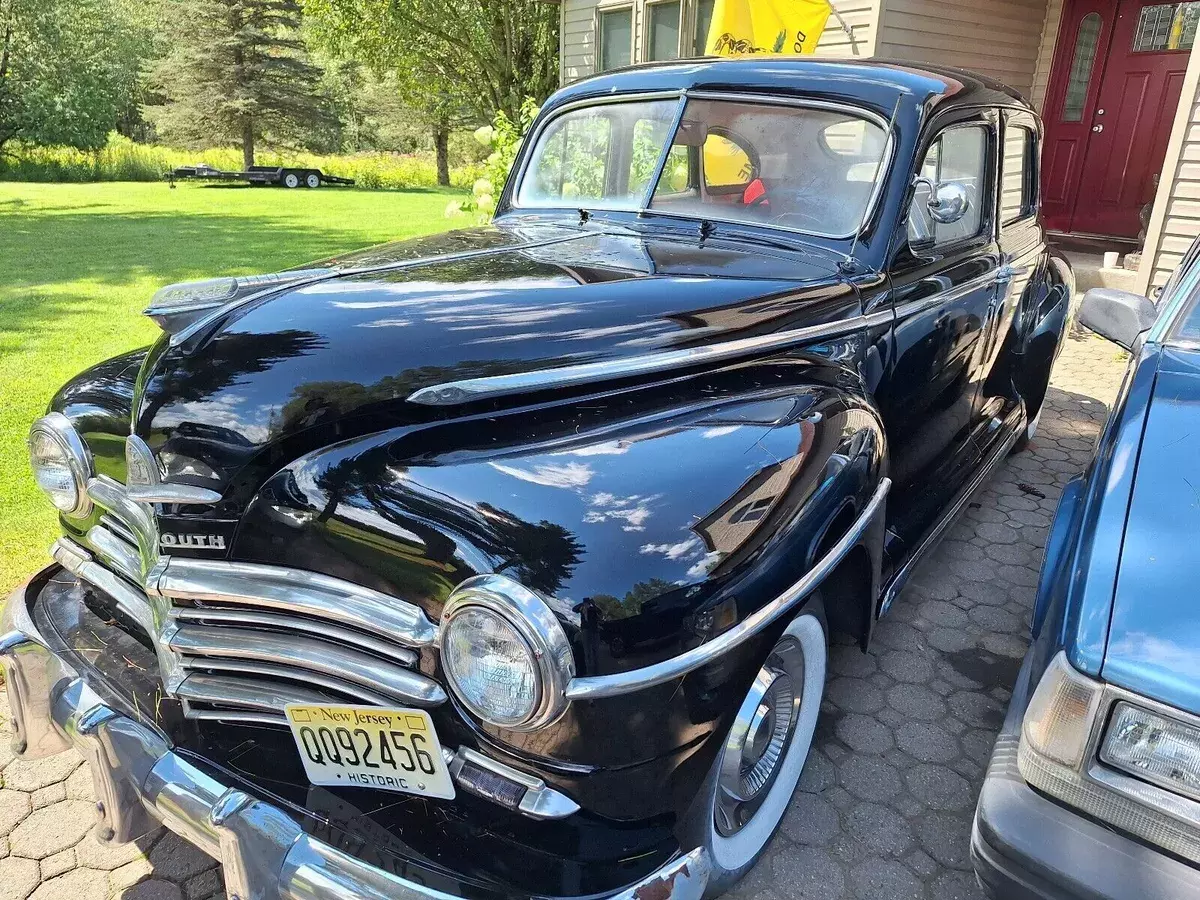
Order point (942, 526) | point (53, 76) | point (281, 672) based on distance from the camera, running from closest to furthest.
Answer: point (281, 672) < point (942, 526) < point (53, 76)

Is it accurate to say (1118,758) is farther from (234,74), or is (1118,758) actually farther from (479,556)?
(234,74)

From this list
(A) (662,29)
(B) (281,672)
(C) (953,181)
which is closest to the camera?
(B) (281,672)

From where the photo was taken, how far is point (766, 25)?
7.23 meters

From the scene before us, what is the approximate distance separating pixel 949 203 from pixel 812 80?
0.64 meters

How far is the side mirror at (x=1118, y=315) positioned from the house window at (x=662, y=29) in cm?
928

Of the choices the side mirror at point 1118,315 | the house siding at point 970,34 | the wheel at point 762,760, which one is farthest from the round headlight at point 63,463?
the house siding at point 970,34

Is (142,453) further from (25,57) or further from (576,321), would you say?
(25,57)

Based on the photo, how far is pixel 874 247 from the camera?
2635 mm

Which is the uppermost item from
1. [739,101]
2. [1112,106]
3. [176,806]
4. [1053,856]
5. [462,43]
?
[462,43]

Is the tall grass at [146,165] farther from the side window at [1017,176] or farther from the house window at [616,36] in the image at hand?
the side window at [1017,176]

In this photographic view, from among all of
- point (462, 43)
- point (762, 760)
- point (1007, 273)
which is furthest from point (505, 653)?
point (462, 43)

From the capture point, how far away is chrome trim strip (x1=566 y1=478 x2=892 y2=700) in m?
1.39

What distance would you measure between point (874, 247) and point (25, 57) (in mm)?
42427

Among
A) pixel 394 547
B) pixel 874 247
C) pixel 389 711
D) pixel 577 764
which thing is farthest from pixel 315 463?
pixel 874 247
